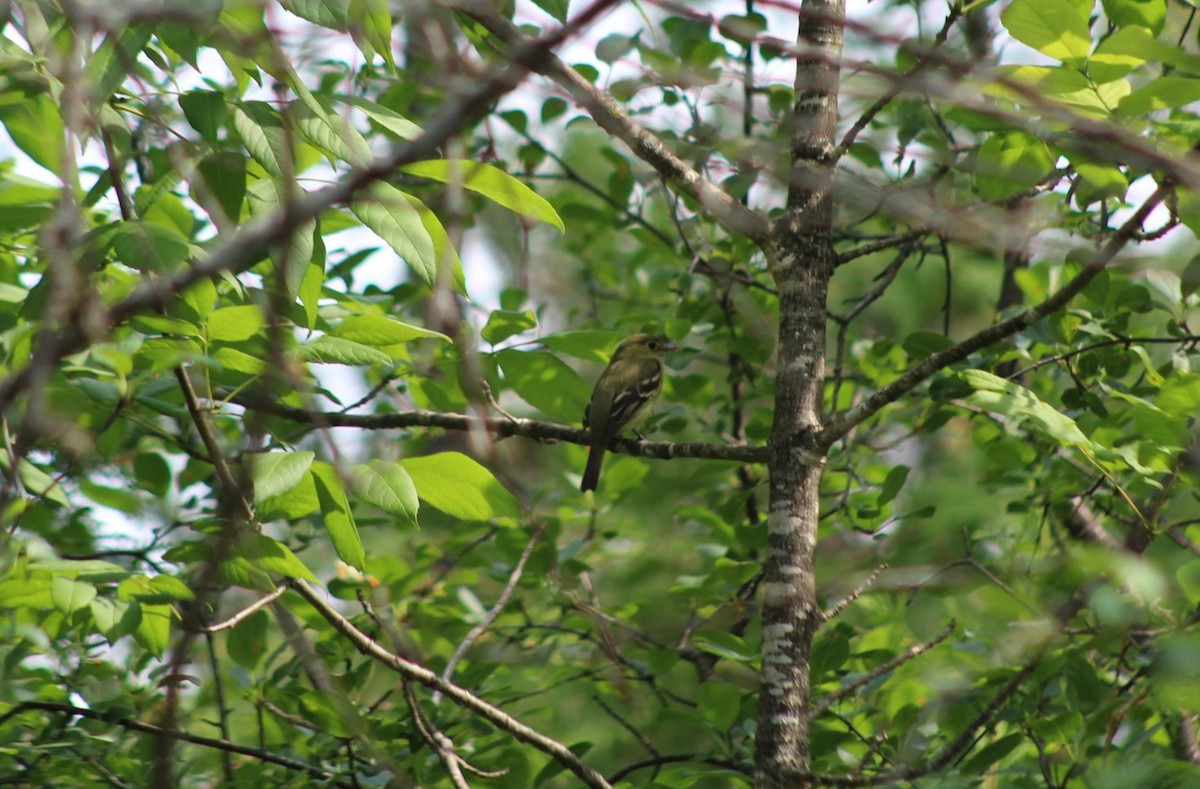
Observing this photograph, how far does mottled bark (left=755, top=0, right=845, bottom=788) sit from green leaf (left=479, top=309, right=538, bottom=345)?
0.80 m

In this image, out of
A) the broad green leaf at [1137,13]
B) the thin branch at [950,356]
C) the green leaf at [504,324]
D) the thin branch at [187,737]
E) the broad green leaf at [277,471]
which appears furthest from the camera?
the green leaf at [504,324]

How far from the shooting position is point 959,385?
3.15 meters

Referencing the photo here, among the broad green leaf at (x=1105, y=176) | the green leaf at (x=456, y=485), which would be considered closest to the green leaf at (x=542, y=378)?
the green leaf at (x=456, y=485)

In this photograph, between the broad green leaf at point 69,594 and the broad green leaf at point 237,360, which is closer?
the broad green leaf at point 237,360

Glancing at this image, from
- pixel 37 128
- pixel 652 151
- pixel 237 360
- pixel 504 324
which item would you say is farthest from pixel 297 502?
pixel 652 151

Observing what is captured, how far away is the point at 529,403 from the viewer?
3492 mm

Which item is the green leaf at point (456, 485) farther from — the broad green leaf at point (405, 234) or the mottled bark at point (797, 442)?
the mottled bark at point (797, 442)

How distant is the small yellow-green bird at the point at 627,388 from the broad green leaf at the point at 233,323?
2.55 meters

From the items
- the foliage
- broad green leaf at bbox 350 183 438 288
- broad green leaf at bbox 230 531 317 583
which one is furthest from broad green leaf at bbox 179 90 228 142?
broad green leaf at bbox 230 531 317 583

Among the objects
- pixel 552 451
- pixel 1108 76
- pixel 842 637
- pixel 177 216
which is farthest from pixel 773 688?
pixel 552 451

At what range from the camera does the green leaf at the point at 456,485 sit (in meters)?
2.85

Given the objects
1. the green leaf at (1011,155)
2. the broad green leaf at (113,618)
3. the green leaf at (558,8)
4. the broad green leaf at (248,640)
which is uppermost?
the green leaf at (1011,155)

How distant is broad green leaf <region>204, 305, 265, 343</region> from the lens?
264cm

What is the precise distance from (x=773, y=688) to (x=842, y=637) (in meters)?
0.77
